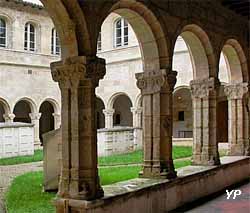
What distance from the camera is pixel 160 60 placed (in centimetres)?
582

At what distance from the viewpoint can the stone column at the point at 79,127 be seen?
13.8ft

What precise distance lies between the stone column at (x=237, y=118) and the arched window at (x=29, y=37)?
12337mm

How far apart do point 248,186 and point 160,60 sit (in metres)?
3.40

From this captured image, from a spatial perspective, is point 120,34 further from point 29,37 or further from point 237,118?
point 237,118

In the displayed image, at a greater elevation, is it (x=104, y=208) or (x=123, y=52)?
(x=123, y=52)

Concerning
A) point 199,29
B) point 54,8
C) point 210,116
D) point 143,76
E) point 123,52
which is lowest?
point 210,116

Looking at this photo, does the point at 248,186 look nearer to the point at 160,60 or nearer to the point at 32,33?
the point at 160,60

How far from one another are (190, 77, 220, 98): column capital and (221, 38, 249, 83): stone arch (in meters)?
1.60

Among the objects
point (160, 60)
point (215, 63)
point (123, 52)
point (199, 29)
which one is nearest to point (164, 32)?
point (160, 60)

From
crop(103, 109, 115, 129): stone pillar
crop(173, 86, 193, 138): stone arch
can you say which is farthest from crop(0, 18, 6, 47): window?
crop(173, 86, 193, 138): stone arch

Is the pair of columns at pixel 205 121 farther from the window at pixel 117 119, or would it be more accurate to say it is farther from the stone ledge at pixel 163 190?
the window at pixel 117 119

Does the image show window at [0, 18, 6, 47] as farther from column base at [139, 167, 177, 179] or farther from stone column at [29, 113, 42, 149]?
column base at [139, 167, 177, 179]

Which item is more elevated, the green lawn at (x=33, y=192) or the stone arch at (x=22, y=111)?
the stone arch at (x=22, y=111)

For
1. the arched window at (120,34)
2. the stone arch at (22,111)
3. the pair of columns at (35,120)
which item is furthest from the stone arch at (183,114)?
the stone arch at (22,111)
